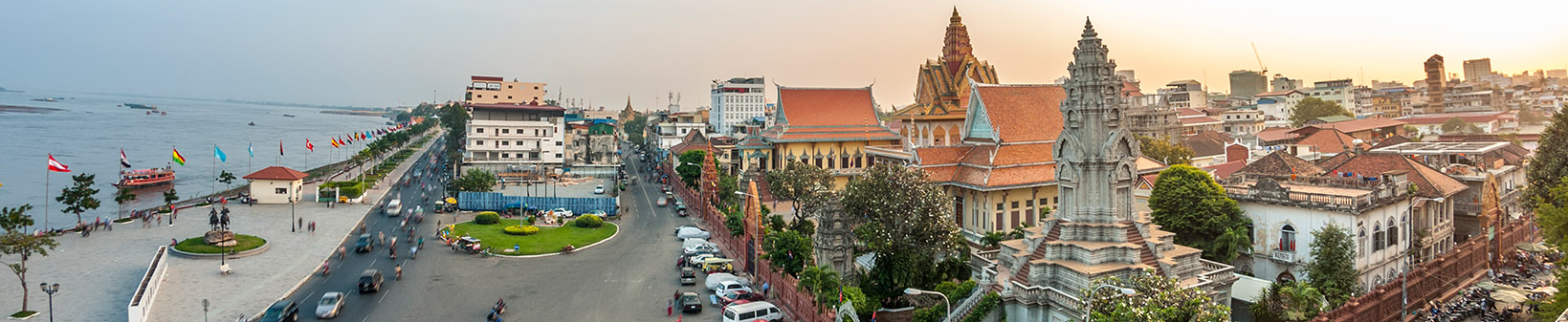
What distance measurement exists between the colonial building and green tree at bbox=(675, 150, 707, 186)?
38.0 meters

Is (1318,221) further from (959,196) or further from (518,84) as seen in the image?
(518,84)

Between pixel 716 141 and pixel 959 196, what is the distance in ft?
153

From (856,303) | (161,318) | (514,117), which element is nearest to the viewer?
(856,303)

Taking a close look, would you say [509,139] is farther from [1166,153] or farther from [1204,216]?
[1204,216]

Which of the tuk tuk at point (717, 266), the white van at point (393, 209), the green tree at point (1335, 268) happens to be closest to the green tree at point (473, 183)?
the white van at point (393, 209)

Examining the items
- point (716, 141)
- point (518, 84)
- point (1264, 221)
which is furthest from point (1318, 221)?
point (518, 84)

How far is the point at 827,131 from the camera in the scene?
53.9 meters

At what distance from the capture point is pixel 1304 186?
30.5 meters

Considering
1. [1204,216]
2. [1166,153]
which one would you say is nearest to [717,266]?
[1204,216]

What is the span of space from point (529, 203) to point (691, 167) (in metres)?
14.0

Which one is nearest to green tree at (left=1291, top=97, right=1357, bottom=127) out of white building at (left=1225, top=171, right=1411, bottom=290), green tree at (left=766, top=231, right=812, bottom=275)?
white building at (left=1225, top=171, right=1411, bottom=290)

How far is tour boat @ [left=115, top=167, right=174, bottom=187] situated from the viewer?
220 feet

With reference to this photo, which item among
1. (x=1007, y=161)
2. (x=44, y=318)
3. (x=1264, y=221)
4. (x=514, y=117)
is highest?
(x=514, y=117)

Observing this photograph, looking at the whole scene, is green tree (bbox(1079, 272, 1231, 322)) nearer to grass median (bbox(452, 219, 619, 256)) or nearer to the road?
the road
